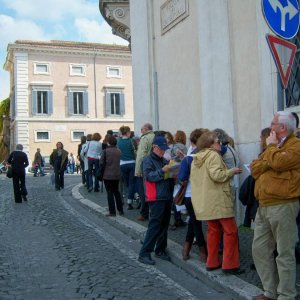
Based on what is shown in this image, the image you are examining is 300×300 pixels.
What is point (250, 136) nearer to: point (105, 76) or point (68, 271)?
point (68, 271)

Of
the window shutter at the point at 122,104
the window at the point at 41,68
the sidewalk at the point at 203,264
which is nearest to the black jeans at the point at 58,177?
the sidewalk at the point at 203,264

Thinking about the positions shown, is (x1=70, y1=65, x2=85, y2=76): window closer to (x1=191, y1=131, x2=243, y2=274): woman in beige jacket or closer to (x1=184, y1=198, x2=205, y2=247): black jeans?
(x1=184, y1=198, x2=205, y2=247): black jeans

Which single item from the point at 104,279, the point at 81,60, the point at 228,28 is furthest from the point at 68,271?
the point at 81,60

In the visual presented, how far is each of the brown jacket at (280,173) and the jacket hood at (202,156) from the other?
3.43 ft

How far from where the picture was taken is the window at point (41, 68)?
46281 mm

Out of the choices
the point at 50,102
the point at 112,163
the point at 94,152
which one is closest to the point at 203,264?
the point at 112,163

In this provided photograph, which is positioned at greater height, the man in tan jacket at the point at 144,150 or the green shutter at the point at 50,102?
the green shutter at the point at 50,102

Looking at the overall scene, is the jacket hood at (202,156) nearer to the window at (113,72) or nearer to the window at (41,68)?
the window at (41,68)

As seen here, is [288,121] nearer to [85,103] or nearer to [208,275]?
[208,275]

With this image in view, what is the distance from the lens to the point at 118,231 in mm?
9086

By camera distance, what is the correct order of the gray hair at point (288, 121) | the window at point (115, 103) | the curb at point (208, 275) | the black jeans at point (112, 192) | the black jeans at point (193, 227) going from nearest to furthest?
the gray hair at point (288, 121), the curb at point (208, 275), the black jeans at point (193, 227), the black jeans at point (112, 192), the window at point (115, 103)

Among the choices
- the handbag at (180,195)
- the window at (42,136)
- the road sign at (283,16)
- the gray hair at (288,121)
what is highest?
the window at (42,136)

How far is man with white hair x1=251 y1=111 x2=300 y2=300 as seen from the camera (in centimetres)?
434

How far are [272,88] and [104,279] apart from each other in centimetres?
405
